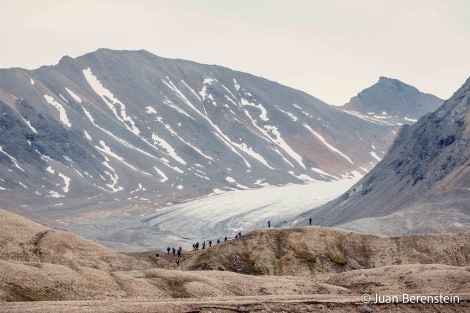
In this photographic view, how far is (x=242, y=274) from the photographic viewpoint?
81.6 metres

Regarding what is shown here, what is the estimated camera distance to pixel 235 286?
238 ft

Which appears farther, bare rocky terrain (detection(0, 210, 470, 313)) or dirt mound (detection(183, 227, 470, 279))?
dirt mound (detection(183, 227, 470, 279))

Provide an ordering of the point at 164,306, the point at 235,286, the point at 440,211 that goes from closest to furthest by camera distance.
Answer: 1. the point at 164,306
2. the point at 235,286
3. the point at 440,211

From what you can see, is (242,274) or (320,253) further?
(320,253)

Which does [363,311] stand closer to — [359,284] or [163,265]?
[359,284]

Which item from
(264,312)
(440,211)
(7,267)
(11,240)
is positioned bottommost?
(264,312)

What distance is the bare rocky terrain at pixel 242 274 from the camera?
60.4 meters

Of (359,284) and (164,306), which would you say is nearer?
(164,306)

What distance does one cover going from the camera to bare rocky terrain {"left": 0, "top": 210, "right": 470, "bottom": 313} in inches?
2377

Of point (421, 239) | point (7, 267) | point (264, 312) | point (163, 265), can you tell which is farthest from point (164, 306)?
point (421, 239)

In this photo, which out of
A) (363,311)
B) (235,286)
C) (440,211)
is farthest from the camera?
(440,211)

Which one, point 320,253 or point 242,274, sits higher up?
point 320,253

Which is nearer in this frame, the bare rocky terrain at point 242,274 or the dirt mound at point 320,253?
the bare rocky terrain at point 242,274

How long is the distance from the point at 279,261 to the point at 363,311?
37.7 meters
